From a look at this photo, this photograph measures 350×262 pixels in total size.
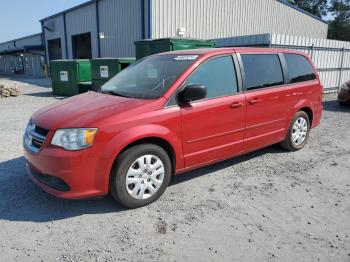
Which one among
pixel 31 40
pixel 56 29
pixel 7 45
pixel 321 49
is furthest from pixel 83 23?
pixel 7 45

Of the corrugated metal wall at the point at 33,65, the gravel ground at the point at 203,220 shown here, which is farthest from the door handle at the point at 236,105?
the corrugated metal wall at the point at 33,65

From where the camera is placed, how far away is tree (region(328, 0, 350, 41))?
39219 millimetres

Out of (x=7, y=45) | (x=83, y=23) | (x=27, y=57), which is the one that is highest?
(x=7, y=45)

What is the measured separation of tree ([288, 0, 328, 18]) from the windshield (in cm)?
4629

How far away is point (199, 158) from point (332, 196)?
66.8 inches

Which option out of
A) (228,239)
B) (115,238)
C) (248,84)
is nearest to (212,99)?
(248,84)

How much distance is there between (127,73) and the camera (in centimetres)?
455

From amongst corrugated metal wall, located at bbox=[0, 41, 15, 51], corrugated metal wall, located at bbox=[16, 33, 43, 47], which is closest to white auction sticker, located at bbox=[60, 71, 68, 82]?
corrugated metal wall, located at bbox=[16, 33, 43, 47]

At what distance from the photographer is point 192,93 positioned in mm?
3580

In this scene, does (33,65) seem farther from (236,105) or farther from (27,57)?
(236,105)

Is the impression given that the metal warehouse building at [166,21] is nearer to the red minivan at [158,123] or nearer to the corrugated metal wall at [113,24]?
the corrugated metal wall at [113,24]

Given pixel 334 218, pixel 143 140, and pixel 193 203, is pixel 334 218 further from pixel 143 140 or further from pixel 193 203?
pixel 143 140

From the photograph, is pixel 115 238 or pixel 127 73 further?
pixel 127 73

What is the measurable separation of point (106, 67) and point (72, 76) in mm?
2403
